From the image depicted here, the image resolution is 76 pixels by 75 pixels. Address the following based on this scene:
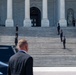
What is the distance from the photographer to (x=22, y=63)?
6777 mm

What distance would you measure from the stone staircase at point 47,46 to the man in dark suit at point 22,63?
21.3m

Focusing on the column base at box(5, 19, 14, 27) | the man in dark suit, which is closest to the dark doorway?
the column base at box(5, 19, 14, 27)

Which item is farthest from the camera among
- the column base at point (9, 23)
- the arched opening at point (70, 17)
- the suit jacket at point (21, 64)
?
the arched opening at point (70, 17)

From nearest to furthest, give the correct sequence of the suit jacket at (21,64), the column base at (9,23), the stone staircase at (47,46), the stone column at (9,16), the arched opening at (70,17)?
the suit jacket at (21,64) → the stone staircase at (47,46) → the column base at (9,23) → the stone column at (9,16) → the arched opening at (70,17)

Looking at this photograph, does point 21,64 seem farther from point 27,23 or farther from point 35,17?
point 35,17

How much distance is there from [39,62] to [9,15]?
1011 inches

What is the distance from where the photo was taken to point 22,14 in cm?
5941

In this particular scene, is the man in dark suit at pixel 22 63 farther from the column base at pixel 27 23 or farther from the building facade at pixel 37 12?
the building facade at pixel 37 12

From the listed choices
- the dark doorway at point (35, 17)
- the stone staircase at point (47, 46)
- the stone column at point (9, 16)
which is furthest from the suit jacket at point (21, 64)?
the dark doorway at point (35, 17)

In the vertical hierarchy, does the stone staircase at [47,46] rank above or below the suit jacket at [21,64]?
below

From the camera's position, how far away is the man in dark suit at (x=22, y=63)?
674cm

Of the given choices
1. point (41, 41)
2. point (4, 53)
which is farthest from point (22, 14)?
point (4, 53)

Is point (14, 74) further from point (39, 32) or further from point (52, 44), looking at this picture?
point (39, 32)

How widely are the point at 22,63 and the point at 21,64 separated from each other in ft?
0.09
